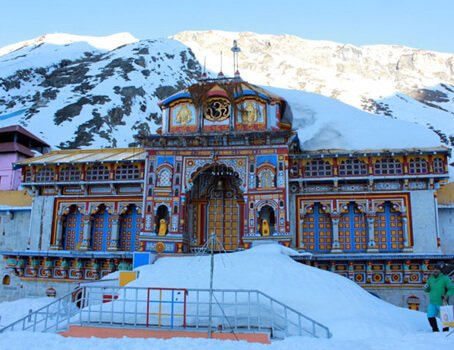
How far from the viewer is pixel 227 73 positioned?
84562 mm

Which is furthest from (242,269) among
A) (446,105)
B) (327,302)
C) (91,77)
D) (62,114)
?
(446,105)

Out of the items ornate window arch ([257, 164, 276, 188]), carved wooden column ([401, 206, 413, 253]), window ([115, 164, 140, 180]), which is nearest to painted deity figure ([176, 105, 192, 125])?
window ([115, 164, 140, 180])

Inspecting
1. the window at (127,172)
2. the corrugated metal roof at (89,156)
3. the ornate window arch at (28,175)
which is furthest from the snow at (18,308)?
the corrugated metal roof at (89,156)

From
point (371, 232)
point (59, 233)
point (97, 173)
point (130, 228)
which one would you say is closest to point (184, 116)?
point (97, 173)

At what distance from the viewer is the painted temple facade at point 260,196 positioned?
2250 cm

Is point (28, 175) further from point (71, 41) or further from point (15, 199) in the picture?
point (71, 41)

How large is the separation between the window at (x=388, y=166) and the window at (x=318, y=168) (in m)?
2.28

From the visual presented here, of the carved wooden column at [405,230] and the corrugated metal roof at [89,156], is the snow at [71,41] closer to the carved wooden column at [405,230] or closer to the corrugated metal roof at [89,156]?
the corrugated metal roof at [89,156]

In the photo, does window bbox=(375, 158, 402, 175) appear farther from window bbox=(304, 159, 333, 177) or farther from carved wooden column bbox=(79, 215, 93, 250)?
carved wooden column bbox=(79, 215, 93, 250)

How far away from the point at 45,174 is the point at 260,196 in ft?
41.4

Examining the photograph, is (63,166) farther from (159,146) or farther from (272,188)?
(272,188)

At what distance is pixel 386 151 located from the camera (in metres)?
23.2

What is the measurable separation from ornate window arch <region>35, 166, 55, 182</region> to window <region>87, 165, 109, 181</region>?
91.3 inches

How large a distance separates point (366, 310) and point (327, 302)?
1157 millimetres
